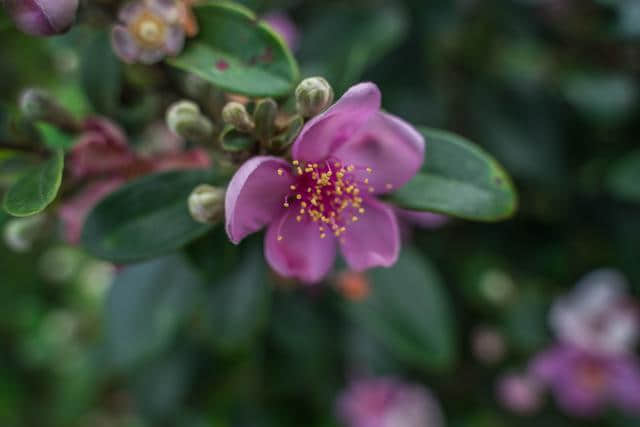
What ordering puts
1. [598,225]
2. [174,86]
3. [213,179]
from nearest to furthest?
[213,179] < [174,86] < [598,225]

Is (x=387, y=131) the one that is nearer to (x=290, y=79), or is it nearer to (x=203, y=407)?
(x=290, y=79)

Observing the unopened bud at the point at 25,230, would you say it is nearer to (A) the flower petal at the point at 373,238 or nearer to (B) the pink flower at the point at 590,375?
(A) the flower petal at the point at 373,238

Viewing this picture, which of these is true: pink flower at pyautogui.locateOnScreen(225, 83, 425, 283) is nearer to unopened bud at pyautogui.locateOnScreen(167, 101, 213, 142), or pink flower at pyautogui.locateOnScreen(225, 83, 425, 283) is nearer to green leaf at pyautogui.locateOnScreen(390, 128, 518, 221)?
green leaf at pyautogui.locateOnScreen(390, 128, 518, 221)

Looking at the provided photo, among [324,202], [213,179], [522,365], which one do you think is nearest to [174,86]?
[213,179]

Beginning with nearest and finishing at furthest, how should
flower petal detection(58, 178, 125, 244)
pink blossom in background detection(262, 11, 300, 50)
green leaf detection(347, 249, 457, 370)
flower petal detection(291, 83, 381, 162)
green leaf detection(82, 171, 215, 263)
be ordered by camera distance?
flower petal detection(291, 83, 381, 162) < green leaf detection(82, 171, 215, 263) < flower petal detection(58, 178, 125, 244) < green leaf detection(347, 249, 457, 370) < pink blossom in background detection(262, 11, 300, 50)

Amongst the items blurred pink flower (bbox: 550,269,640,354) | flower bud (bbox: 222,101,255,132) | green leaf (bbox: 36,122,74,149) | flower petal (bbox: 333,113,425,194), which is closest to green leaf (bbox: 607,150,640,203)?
blurred pink flower (bbox: 550,269,640,354)

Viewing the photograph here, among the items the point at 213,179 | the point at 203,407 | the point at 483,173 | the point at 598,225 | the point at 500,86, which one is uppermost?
the point at 483,173
